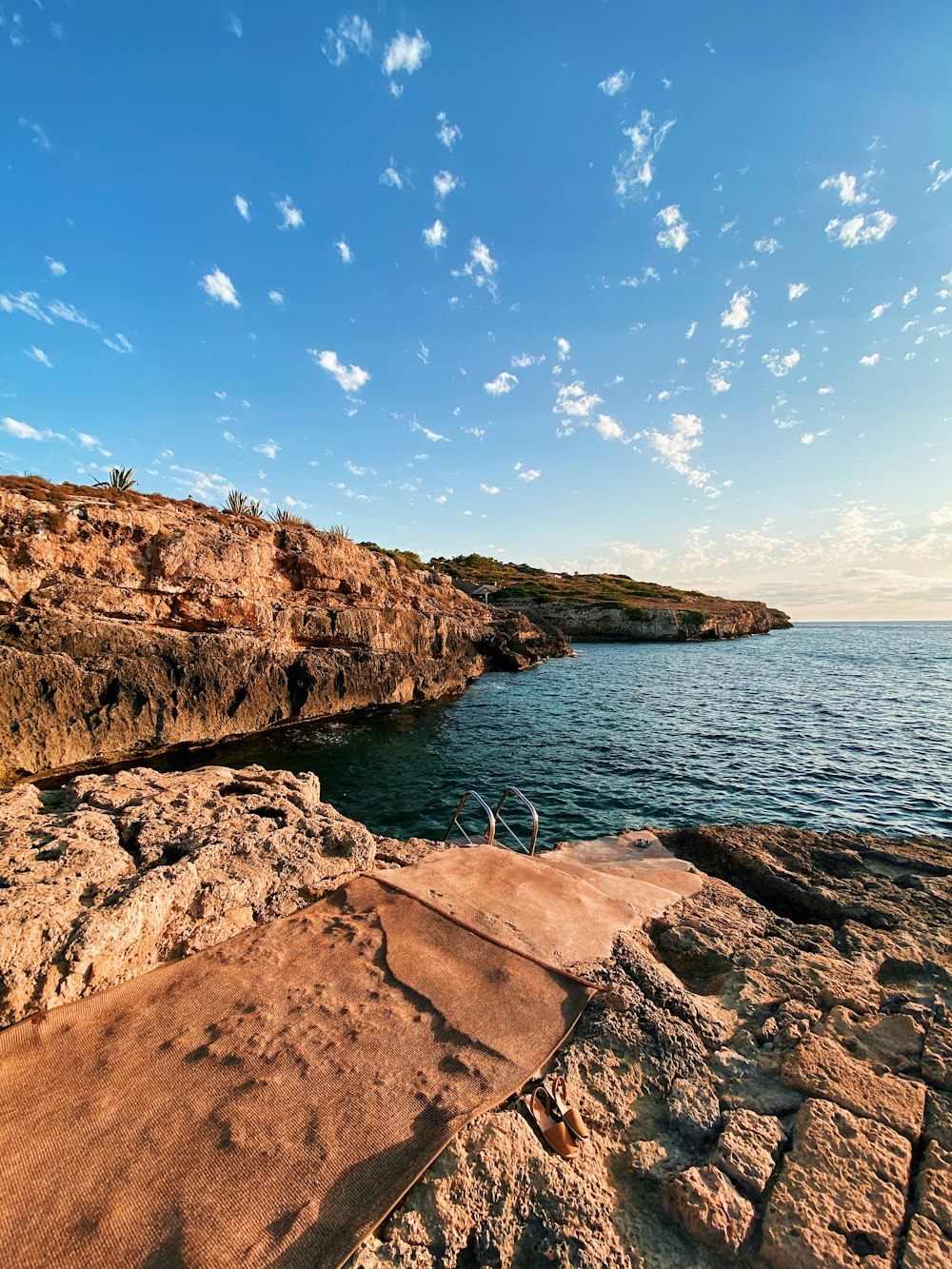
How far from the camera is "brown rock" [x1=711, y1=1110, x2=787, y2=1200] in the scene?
2.81 meters

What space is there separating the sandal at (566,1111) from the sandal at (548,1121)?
0.10ft

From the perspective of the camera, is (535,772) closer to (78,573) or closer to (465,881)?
(465,881)

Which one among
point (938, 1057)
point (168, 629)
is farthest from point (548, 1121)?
point (168, 629)

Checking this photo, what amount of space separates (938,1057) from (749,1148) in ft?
6.74

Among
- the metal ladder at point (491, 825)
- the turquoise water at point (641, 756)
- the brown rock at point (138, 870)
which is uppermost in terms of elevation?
the brown rock at point (138, 870)

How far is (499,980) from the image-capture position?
417 cm

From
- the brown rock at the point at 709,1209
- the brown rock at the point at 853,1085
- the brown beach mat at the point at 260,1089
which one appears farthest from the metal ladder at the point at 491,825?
the brown rock at the point at 709,1209

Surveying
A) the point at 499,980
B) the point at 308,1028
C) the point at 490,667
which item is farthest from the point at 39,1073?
the point at 490,667

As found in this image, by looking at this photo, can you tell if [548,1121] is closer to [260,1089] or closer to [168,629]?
[260,1089]

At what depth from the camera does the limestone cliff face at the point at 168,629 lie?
14008 mm

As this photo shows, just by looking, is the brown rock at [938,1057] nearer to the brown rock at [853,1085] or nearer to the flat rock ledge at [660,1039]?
the flat rock ledge at [660,1039]

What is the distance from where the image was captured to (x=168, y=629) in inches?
700

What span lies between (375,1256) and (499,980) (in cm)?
195

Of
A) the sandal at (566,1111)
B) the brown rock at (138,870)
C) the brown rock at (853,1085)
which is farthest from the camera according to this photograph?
the brown rock at (138,870)
